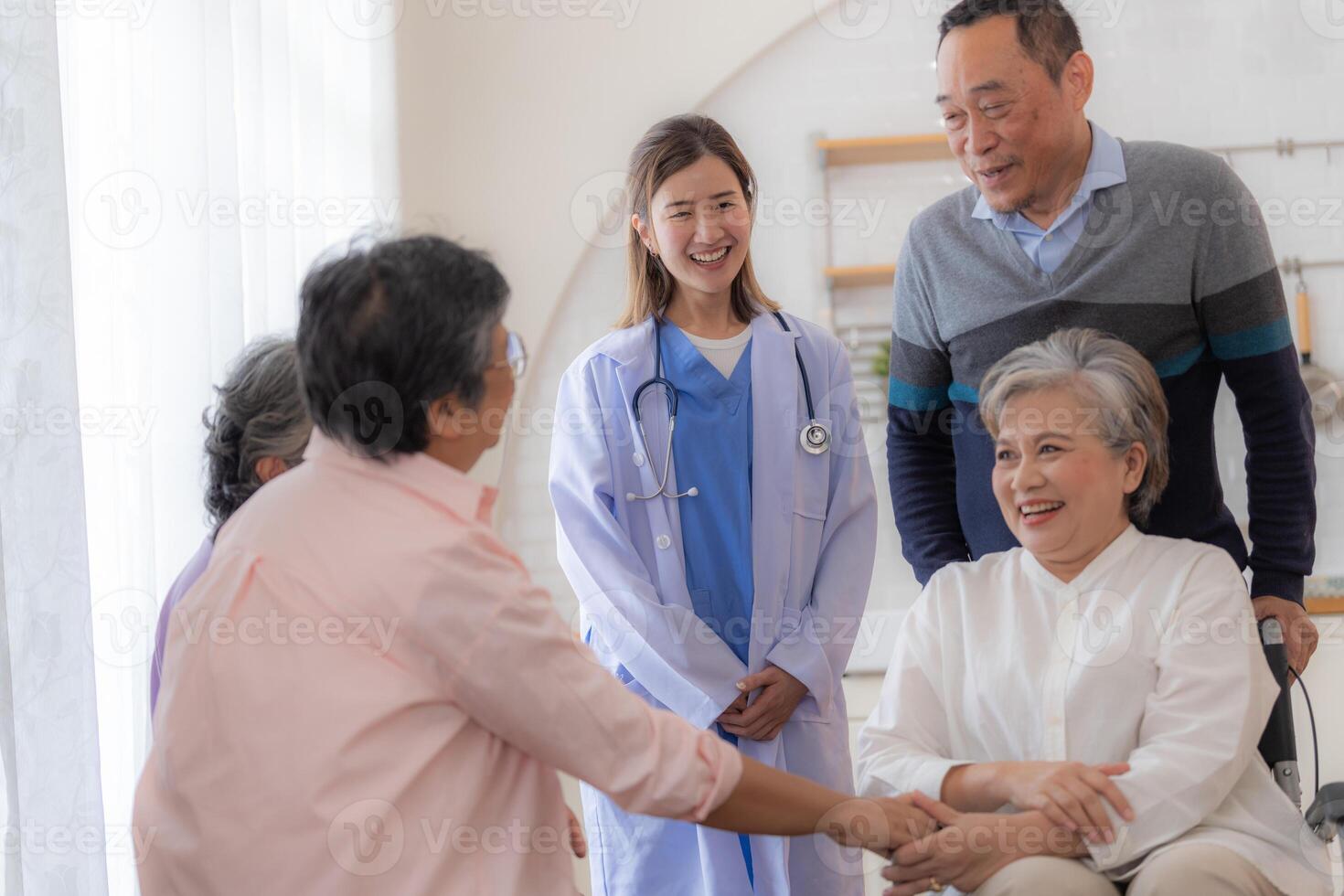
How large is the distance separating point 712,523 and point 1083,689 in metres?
0.76

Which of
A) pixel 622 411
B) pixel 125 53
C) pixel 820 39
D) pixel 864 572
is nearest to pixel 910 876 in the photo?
pixel 864 572

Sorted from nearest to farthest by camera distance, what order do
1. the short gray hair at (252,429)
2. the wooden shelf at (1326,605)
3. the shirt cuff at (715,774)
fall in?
the shirt cuff at (715,774) < the short gray hair at (252,429) < the wooden shelf at (1326,605)

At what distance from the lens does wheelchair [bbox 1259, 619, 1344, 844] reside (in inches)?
61.3

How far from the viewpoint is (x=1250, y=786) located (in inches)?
63.0

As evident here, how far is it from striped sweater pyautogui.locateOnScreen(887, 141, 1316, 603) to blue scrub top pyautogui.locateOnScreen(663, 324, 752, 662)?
0.42m

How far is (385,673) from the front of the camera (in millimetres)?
1282

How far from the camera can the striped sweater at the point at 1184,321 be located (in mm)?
1842

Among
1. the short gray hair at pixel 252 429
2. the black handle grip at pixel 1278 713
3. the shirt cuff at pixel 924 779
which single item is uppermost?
the short gray hair at pixel 252 429

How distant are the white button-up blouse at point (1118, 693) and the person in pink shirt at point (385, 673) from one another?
474 millimetres
